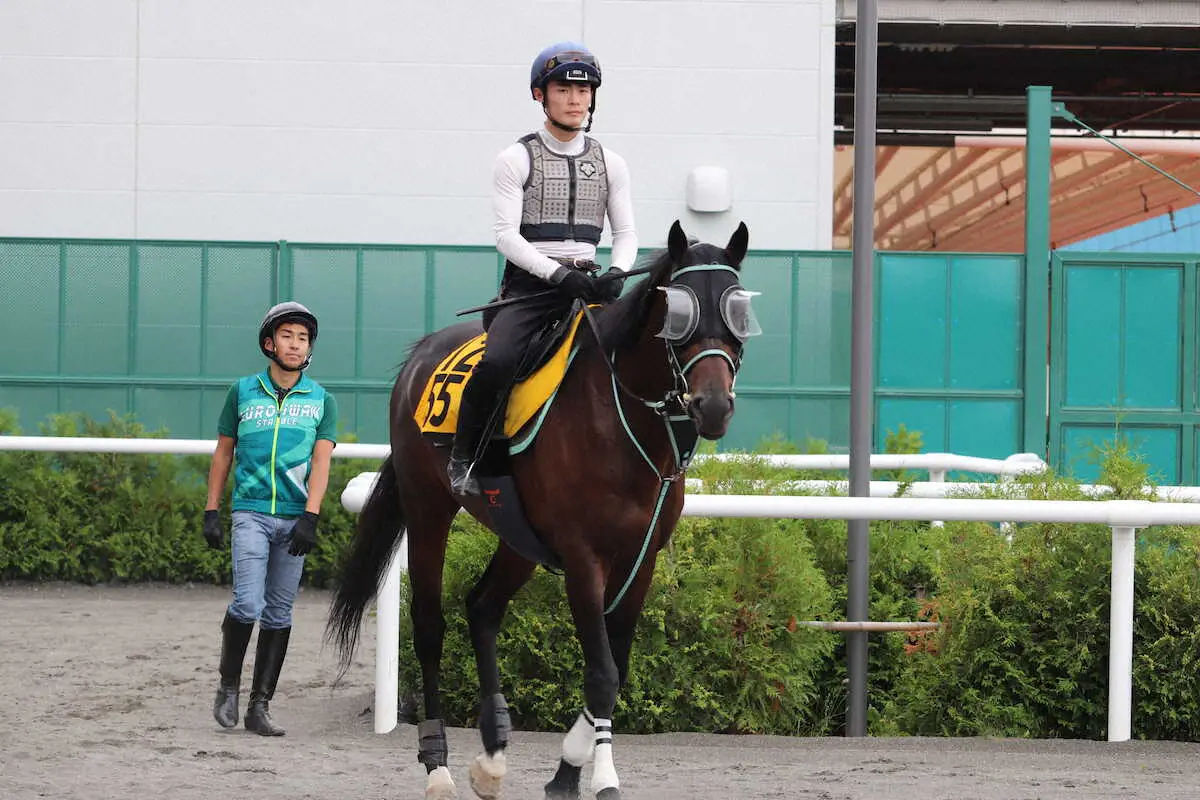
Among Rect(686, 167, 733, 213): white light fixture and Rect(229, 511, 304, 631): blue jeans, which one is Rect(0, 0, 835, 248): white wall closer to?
Rect(686, 167, 733, 213): white light fixture

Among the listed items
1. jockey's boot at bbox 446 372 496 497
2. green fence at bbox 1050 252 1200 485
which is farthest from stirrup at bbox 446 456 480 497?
green fence at bbox 1050 252 1200 485

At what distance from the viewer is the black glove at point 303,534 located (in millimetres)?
6527

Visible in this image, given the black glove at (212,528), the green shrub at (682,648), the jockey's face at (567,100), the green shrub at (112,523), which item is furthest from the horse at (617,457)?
the green shrub at (112,523)

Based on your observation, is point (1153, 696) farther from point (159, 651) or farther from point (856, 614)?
point (159, 651)

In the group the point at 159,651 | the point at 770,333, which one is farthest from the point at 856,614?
the point at 770,333

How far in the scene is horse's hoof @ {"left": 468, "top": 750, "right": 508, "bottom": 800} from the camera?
5055 millimetres

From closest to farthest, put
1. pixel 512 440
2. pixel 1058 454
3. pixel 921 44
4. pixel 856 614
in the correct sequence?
pixel 512 440 → pixel 856 614 → pixel 1058 454 → pixel 921 44

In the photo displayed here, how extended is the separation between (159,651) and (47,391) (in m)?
4.92

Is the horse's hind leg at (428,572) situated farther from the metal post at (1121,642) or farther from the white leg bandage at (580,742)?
the metal post at (1121,642)

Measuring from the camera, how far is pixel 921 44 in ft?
49.0

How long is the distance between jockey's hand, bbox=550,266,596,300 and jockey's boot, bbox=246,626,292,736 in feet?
7.90

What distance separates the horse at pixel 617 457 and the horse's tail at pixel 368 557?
0.80 metres

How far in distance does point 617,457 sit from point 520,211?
0.99 meters

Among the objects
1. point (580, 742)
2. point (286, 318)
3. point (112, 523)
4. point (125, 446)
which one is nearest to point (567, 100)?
point (286, 318)
